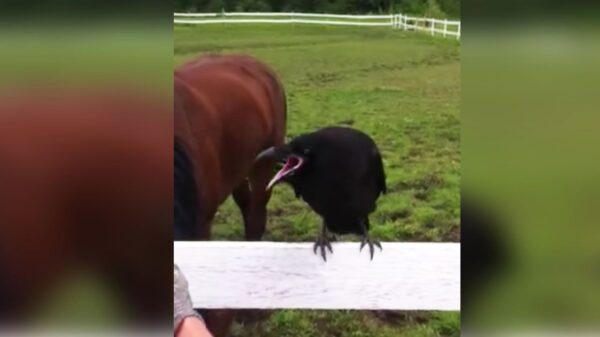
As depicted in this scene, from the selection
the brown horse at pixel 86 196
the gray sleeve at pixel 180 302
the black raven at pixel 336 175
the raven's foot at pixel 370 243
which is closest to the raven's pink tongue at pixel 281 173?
the black raven at pixel 336 175

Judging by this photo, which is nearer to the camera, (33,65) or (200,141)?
(33,65)

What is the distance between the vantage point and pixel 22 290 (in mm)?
563

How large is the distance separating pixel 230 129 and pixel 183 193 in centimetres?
34

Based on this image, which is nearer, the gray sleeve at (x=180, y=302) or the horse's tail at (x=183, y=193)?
the gray sleeve at (x=180, y=302)

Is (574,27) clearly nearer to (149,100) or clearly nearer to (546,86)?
(546,86)

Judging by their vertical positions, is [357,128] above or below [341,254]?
above

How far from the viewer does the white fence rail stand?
904mm

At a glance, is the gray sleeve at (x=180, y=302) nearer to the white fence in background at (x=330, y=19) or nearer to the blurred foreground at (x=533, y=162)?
the blurred foreground at (x=533, y=162)

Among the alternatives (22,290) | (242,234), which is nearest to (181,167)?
(22,290)

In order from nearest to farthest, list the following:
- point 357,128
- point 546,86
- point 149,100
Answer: point 149,100
point 546,86
point 357,128

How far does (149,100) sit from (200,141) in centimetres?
55

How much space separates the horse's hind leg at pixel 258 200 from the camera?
0.92 metres

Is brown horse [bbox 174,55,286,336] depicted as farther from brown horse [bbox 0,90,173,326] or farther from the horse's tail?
brown horse [bbox 0,90,173,326]

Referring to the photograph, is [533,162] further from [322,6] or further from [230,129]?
[230,129]
